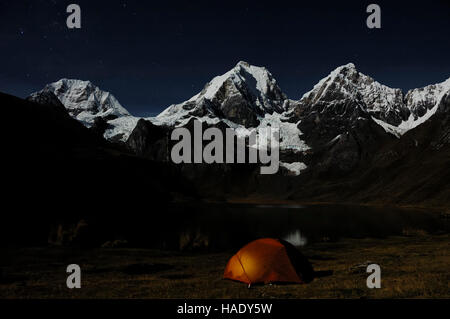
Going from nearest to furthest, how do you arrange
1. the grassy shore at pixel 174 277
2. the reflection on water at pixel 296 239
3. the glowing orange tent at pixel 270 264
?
the grassy shore at pixel 174 277 → the glowing orange tent at pixel 270 264 → the reflection on water at pixel 296 239

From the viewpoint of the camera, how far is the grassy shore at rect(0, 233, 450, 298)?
2356cm

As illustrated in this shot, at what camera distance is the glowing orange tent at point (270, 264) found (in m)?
26.1

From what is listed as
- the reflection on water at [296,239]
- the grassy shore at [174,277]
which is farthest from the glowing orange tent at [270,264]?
the reflection on water at [296,239]

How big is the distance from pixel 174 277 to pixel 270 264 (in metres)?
9.90

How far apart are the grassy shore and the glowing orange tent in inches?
30.2

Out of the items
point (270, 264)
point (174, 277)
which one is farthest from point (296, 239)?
point (270, 264)

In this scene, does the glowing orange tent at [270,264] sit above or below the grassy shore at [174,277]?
above

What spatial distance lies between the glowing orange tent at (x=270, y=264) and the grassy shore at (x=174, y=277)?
30.2 inches

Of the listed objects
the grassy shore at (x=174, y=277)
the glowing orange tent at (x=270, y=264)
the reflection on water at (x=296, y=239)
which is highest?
the glowing orange tent at (x=270, y=264)

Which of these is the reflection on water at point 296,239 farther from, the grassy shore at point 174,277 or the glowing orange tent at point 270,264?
the glowing orange tent at point 270,264

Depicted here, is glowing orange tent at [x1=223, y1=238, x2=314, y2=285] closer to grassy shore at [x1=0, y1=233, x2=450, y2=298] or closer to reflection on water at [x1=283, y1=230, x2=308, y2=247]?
grassy shore at [x1=0, y1=233, x2=450, y2=298]

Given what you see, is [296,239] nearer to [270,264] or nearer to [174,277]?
[174,277]

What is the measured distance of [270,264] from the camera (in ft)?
86.1
